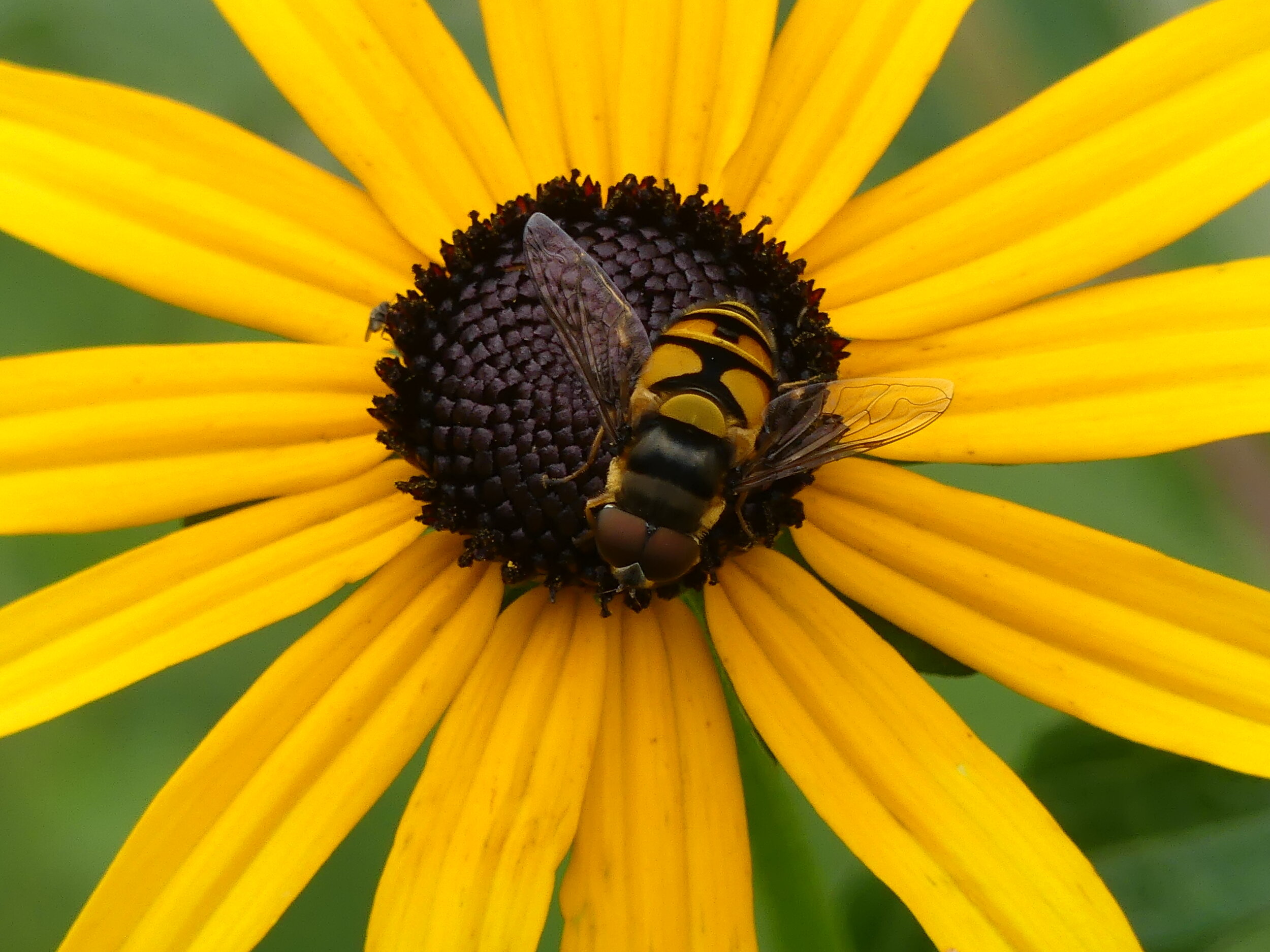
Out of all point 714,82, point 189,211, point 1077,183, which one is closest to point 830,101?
point 714,82

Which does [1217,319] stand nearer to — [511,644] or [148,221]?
[511,644]

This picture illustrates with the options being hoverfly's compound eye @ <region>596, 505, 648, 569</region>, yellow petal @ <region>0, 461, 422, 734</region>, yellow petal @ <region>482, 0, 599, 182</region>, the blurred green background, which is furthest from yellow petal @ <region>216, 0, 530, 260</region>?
the blurred green background

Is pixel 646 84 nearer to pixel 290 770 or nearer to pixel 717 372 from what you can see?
pixel 717 372

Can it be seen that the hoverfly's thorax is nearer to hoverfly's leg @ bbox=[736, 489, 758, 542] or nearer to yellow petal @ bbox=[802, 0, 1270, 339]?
hoverfly's leg @ bbox=[736, 489, 758, 542]

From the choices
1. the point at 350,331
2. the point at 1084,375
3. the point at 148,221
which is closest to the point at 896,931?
the point at 1084,375

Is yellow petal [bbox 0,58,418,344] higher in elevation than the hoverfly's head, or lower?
higher

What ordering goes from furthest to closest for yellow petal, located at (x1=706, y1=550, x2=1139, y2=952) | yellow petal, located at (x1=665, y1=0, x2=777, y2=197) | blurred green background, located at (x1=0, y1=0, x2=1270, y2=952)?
blurred green background, located at (x1=0, y1=0, x2=1270, y2=952) < yellow petal, located at (x1=665, y1=0, x2=777, y2=197) < yellow petal, located at (x1=706, y1=550, x2=1139, y2=952)

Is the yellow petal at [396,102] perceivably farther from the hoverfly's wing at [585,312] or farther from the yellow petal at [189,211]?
the hoverfly's wing at [585,312]
